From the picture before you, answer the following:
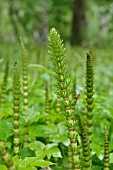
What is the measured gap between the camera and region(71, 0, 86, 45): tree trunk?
1791 cm

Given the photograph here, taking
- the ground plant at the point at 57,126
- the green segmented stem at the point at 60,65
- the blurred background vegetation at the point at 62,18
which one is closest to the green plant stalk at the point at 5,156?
the ground plant at the point at 57,126

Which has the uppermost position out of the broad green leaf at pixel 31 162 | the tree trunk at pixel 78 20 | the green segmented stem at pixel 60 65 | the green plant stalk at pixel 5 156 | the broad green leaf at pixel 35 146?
the tree trunk at pixel 78 20

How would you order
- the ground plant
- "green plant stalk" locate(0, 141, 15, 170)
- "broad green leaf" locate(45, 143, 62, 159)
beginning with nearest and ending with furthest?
"green plant stalk" locate(0, 141, 15, 170)
the ground plant
"broad green leaf" locate(45, 143, 62, 159)

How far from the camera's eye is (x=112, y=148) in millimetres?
1785

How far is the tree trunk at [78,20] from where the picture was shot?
58.7 ft

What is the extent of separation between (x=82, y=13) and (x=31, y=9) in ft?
10.0

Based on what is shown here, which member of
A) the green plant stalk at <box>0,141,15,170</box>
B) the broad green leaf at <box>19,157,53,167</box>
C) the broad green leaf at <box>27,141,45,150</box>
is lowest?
the broad green leaf at <box>19,157,53,167</box>

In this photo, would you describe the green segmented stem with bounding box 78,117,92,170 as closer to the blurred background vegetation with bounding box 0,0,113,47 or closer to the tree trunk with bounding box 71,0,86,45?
the blurred background vegetation with bounding box 0,0,113,47

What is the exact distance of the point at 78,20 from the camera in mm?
18156

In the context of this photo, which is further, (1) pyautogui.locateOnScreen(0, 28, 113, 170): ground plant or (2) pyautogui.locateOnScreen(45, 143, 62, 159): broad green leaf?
(2) pyautogui.locateOnScreen(45, 143, 62, 159): broad green leaf

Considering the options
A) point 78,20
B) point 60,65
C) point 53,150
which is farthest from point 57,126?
point 78,20

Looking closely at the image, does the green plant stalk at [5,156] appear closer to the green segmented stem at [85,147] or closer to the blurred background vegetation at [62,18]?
the green segmented stem at [85,147]

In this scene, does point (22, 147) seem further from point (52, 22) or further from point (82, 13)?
point (52, 22)

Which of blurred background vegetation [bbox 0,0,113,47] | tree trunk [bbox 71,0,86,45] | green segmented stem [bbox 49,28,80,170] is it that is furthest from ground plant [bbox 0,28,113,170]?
tree trunk [bbox 71,0,86,45]
